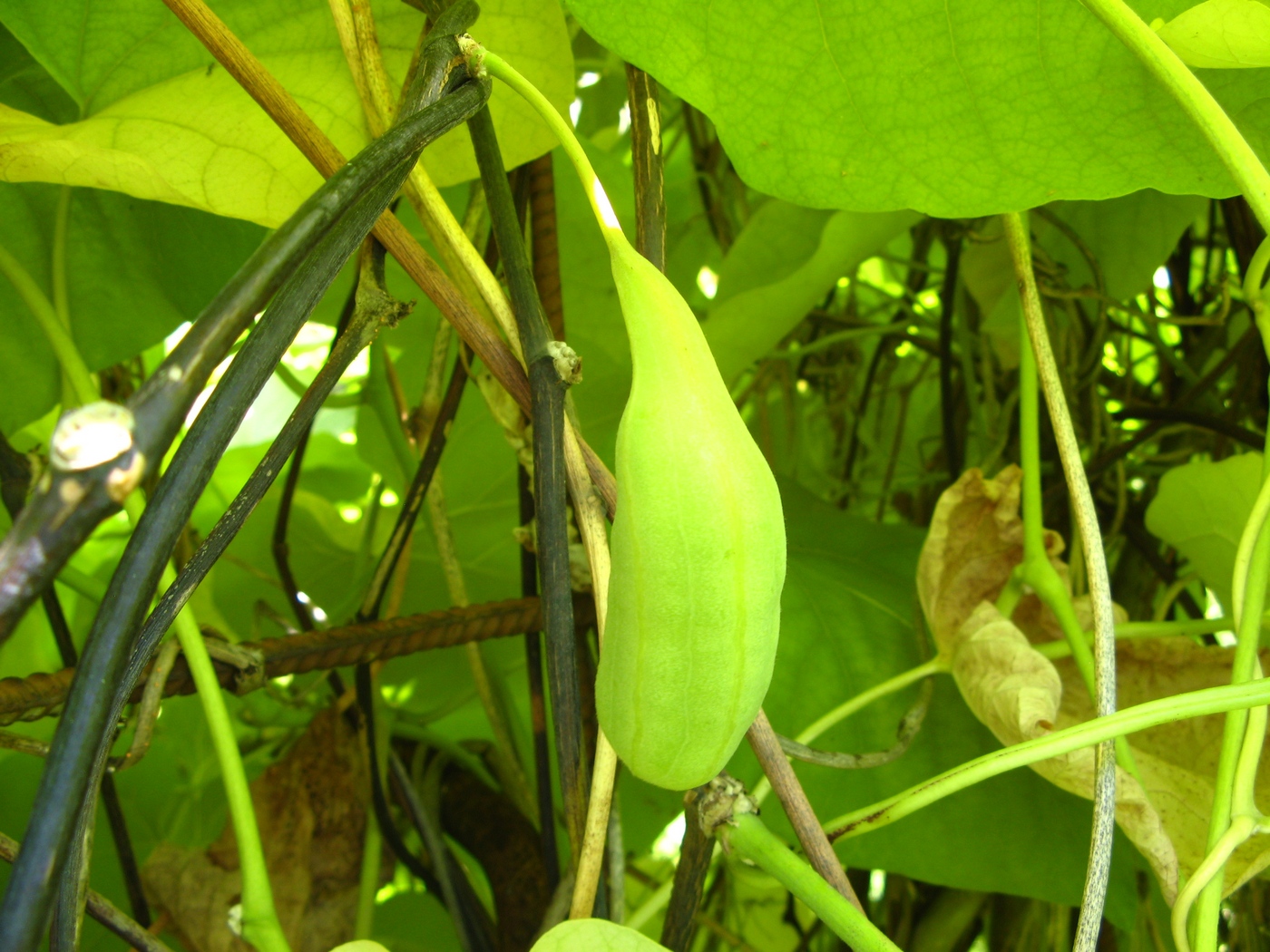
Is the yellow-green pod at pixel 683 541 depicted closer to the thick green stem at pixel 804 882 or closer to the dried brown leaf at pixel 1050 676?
the thick green stem at pixel 804 882

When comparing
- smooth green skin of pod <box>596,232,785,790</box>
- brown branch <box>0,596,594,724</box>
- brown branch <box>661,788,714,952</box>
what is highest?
smooth green skin of pod <box>596,232,785,790</box>

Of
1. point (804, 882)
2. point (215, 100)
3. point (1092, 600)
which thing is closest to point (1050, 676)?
point (1092, 600)

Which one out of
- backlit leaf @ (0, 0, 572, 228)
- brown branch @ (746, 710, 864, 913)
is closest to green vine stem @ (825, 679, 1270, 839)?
brown branch @ (746, 710, 864, 913)

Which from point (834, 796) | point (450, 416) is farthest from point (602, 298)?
point (834, 796)

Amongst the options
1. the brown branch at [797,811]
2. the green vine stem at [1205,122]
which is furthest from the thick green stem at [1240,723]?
the brown branch at [797,811]

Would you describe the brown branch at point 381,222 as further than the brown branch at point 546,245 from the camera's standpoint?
No

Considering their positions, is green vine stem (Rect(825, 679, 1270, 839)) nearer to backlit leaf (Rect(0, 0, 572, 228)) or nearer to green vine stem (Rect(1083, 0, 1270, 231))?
green vine stem (Rect(1083, 0, 1270, 231))
